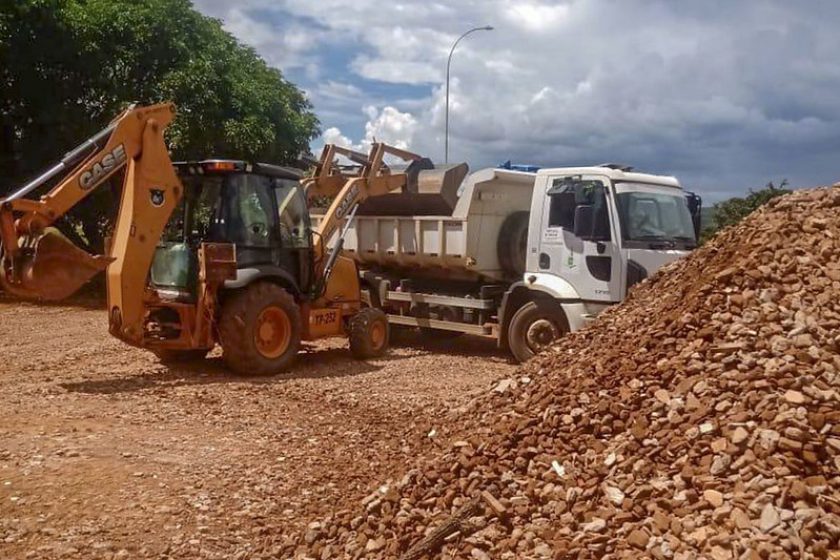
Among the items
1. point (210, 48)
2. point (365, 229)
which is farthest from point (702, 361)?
point (210, 48)

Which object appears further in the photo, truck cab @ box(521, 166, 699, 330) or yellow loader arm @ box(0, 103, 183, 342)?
truck cab @ box(521, 166, 699, 330)

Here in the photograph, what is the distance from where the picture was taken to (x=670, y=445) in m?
4.42

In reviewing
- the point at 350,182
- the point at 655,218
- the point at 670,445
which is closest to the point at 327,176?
the point at 350,182

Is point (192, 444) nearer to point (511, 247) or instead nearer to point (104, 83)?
point (511, 247)

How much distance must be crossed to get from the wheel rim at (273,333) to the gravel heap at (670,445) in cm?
471

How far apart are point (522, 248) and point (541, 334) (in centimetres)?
153

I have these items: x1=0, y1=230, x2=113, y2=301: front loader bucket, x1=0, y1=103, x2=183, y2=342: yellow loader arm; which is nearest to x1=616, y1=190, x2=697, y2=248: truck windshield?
x1=0, y1=103, x2=183, y2=342: yellow loader arm

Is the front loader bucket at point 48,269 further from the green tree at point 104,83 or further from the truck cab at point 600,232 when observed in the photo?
the green tree at point 104,83

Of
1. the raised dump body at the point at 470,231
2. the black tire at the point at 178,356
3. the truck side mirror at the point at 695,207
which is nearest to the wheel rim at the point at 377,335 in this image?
the raised dump body at the point at 470,231

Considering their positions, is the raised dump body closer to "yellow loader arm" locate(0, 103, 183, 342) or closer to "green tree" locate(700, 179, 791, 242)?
A: "yellow loader arm" locate(0, 103, 183, 342)

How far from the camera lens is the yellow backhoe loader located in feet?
28.8

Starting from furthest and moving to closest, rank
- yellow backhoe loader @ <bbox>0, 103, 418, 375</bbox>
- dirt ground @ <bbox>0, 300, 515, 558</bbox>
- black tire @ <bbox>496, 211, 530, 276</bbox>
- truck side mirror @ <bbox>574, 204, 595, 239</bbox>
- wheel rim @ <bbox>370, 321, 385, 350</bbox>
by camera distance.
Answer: black tire @ <bbox>496, 211, 530, 276</bbox> < wheel rim @ <bbox>370, 321, 385, 350</bbox> < truck side mirror @ <bbox>574, 204, 595, 239</bbox> < yellow backhoe loader @ <bbox>0, 103, 418, 375</bbox> < dirt ground @ <bbox>0, 300, 515, 558</bbox>

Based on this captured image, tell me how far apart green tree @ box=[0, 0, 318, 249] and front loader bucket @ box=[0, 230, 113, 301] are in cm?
979

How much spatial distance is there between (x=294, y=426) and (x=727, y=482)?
4.49 m
